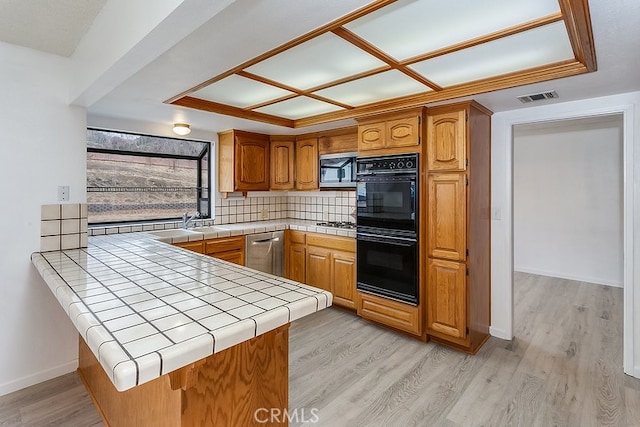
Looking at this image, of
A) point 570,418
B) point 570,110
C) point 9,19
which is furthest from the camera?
point 570,110

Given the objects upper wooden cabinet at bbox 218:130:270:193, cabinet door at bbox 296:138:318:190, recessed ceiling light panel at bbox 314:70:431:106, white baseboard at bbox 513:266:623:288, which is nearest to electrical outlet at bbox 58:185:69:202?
upper wooden cabinet at bbox 218:130:270:193

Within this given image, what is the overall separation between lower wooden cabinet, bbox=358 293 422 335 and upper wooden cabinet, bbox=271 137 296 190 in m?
1.81

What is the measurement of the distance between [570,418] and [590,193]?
12.7 feet

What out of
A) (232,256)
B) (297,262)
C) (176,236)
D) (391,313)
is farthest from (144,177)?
(391,313)

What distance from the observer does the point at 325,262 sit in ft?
12.4

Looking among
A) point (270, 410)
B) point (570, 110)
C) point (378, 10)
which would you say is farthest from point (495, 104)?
point (270, 410)

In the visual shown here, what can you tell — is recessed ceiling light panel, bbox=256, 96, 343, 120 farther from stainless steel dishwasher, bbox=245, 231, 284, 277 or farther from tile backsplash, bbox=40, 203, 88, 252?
tile backsplash, bbox=40, 203, 88, 252

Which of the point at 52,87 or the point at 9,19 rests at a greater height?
the point at 9,19

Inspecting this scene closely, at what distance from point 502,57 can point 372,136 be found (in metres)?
1.35

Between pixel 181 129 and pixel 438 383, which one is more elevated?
pixel 181 129

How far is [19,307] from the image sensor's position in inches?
88.8

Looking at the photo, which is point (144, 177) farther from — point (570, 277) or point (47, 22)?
point (570, 277)

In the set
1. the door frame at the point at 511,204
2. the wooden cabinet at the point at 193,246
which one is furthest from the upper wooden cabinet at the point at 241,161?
the door frame at the point at 511,204

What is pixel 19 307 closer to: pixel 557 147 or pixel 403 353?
pixel 403 353
